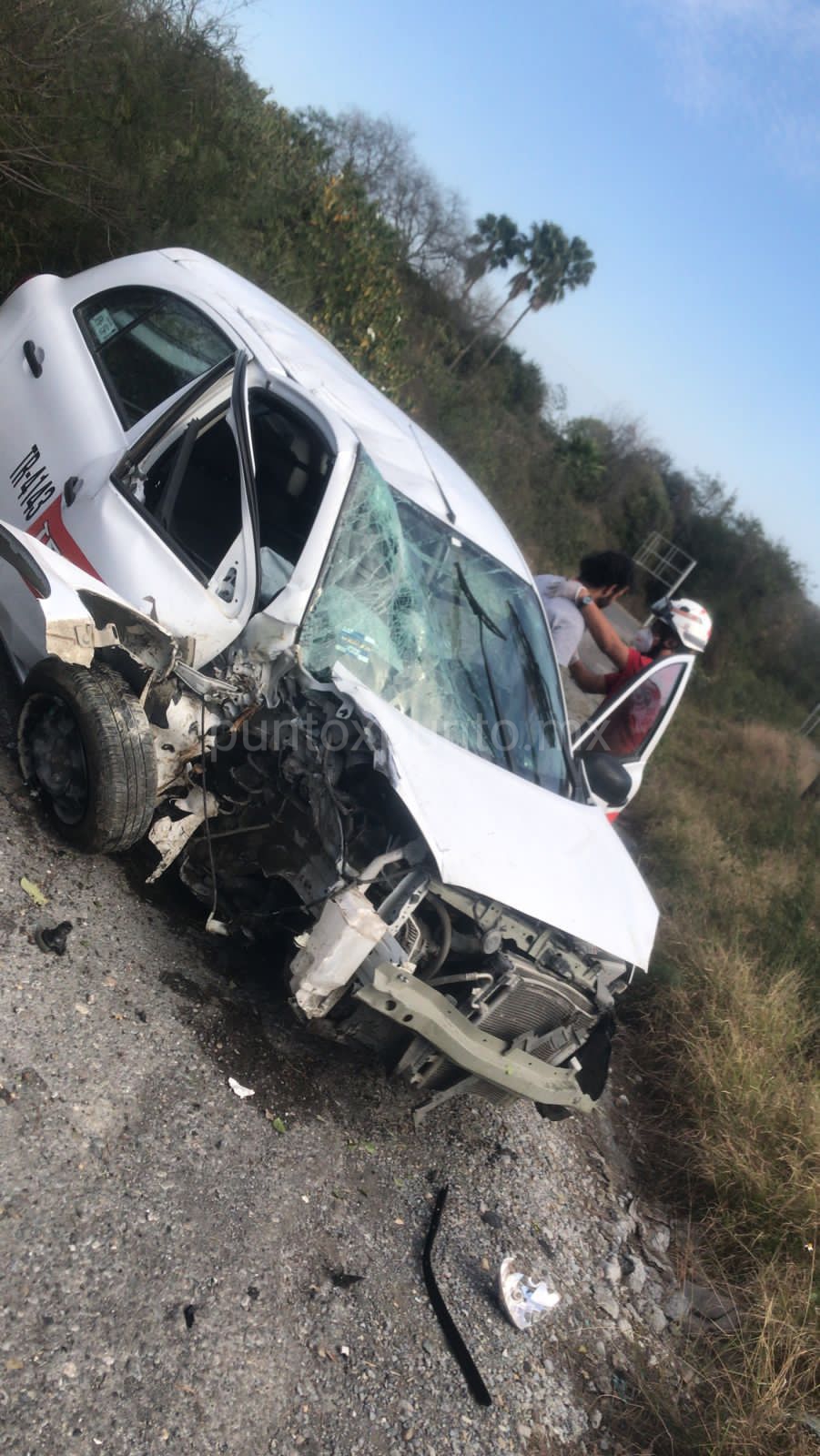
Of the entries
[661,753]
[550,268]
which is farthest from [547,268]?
[661,753]

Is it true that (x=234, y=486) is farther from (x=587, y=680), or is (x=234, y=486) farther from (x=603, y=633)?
(x=587, y=680)

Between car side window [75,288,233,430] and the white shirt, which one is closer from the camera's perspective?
car side window [75,288,233,430]

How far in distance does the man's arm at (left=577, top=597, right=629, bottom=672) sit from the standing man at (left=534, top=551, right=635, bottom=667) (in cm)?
2

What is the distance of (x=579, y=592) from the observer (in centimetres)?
532

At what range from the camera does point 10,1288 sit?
2.25 m

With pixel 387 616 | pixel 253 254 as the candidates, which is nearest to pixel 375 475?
pixel 387 616

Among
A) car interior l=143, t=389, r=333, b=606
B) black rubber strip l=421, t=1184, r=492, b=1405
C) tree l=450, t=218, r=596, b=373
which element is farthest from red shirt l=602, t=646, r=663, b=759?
tree l=450, t=218, r=596, b=373

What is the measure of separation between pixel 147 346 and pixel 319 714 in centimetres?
217

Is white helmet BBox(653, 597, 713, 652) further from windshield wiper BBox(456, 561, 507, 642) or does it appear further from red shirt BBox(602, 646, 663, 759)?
windshield wiper BBox(456, 561, 507, 642)

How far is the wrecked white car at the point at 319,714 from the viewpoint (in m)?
Result: 3.04

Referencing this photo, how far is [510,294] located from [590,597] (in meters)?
37.1

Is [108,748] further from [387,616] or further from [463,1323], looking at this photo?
[463,1323]

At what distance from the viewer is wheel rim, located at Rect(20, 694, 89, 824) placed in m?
3.37

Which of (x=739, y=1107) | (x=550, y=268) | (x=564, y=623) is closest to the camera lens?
(x=739, y=1107)
